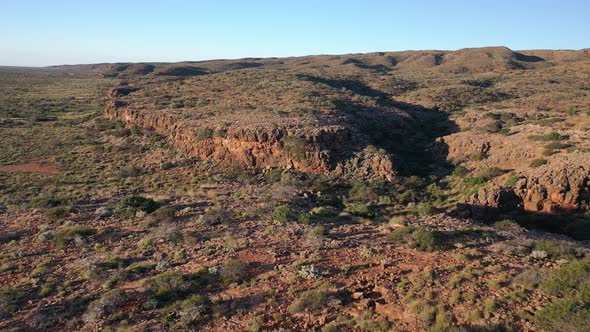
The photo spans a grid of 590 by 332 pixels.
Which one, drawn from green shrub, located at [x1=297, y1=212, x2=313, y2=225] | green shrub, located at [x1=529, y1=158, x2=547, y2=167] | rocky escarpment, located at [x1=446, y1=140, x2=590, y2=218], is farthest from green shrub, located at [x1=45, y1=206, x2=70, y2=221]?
green shrub, located at [x1=529, y1=158, x2=547, y2=167]

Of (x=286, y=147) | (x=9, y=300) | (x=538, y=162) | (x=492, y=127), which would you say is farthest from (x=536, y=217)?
(x=9, y=300)

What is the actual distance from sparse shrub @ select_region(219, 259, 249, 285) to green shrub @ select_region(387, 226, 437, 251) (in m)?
5.42

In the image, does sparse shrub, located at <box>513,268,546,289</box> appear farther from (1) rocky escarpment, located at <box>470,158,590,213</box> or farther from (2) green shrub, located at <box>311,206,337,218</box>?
(2) green shrub, located at <box>311,206,337,218</box>

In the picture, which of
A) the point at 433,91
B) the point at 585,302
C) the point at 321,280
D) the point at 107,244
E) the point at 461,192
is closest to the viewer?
the point at 585,302

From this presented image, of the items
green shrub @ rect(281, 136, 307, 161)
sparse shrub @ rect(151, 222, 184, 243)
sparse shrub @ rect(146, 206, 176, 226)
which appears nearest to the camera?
sparse shrub @ rect(151, 222, 184, 243)

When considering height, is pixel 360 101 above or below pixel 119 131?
above

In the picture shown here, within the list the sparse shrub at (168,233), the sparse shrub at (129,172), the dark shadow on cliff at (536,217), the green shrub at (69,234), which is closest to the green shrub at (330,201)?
the dark shadow on cliff at (536,217)

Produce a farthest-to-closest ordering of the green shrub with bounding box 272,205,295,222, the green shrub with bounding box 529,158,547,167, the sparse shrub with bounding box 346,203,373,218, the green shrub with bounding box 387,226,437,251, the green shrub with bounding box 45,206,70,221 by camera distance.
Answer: the green shrub with bounding box 529,158,547,167 → the green shrub with bounding box 45,206,70,221 → the sparse shrub with bounding box 346,203,373,218 → the green shrub with bounding box 272,205,295,222 → the green shrub with bounding box 387,226,437,251

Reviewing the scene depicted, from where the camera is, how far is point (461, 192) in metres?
22.2

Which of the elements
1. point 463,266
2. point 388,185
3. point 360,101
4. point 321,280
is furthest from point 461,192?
point 360,101

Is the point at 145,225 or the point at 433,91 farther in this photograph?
the point at 433,91

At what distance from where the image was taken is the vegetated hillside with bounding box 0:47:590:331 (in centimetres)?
1048

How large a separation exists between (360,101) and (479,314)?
1332 inches

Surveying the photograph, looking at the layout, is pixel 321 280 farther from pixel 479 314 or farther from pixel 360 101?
pixel 360 101
